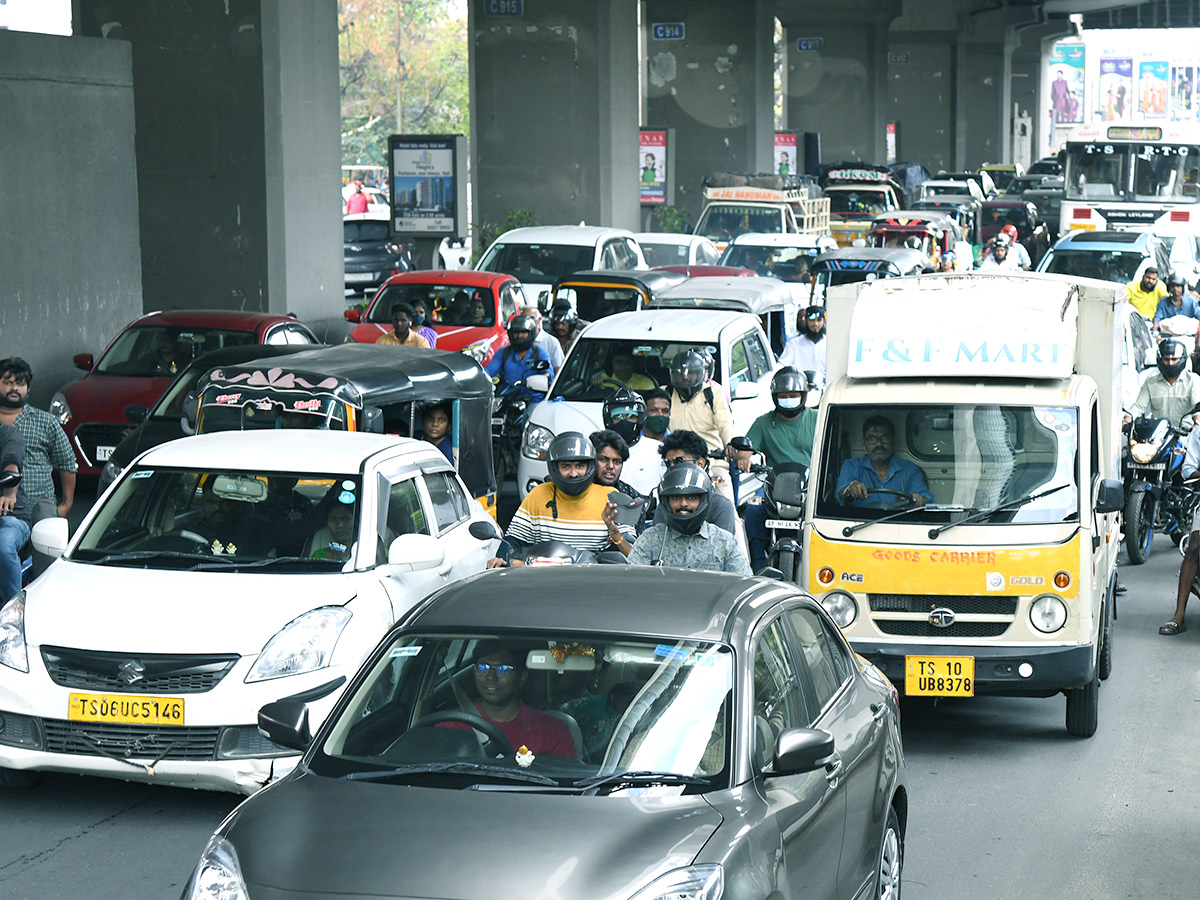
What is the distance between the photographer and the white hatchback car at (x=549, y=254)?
81.0ft

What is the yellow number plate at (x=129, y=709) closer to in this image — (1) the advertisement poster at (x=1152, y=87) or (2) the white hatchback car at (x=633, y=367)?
(2) the white hatchback car at (x=633, y=367)

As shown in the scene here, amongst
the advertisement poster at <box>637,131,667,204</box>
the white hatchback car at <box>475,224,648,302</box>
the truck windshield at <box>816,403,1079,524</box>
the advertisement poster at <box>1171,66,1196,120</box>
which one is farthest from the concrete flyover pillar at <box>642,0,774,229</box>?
the advertisement poster at <box>1171,66,1196,120</box>

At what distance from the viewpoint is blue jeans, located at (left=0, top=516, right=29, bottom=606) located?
980cm

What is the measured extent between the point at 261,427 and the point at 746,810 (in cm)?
661

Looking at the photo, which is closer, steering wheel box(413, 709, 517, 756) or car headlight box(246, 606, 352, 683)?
steering wheel box(413, 709, 517, 756)

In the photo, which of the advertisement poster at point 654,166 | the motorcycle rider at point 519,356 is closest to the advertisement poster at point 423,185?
the motorcycle rider at point 519,356

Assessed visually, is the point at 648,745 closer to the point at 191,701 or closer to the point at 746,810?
the point at 746,810

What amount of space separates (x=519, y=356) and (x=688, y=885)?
492 inches

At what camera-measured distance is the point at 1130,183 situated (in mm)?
35875

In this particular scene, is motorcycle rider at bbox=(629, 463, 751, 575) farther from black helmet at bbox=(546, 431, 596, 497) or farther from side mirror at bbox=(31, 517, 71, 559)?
side mirror at bbox=(31, 517, 71, 559)

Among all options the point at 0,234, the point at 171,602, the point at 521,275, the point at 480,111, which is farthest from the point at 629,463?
the point at 480,111

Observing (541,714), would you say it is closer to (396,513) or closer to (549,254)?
(396,513)

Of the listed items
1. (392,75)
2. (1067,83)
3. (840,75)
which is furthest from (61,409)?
(1067,83)

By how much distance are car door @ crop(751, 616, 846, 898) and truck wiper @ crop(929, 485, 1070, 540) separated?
3.79m
